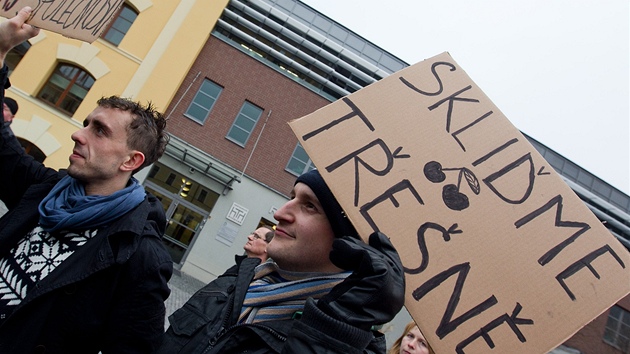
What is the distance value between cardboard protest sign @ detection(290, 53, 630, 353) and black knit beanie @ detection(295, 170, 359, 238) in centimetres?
16

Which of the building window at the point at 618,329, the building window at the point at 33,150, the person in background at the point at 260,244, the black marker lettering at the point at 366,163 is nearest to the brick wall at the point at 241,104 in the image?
A: the building window at the point at 33,150

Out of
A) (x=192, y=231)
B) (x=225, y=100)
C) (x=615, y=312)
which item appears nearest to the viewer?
(x=192, y=231)

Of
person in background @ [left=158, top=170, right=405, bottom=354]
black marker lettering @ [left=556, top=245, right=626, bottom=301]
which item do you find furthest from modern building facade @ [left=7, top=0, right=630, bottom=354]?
black marker lettering @ [left=556, top=245, right=626, bottom=301]

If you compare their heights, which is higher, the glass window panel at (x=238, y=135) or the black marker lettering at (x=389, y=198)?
the glass window panel at (x=238, y=135)

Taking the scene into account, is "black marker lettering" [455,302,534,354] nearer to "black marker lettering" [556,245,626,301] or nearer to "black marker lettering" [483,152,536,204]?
"black marker lettering" [556,245,626,301]

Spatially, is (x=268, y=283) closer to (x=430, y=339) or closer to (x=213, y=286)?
(x=213, y=286)

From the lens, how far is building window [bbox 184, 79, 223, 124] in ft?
42.3

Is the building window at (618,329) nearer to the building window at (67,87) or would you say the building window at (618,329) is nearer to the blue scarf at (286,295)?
the blue scarf at (286,295)

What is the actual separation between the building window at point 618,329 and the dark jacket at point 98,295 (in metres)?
19.4

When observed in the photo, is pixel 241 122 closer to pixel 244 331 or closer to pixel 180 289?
pixel 180 289

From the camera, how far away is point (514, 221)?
56.0 inches

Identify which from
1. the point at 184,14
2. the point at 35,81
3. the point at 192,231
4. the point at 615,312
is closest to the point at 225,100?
the point at 184,14

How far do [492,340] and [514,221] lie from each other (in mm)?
425

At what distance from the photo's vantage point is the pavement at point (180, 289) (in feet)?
24.1
